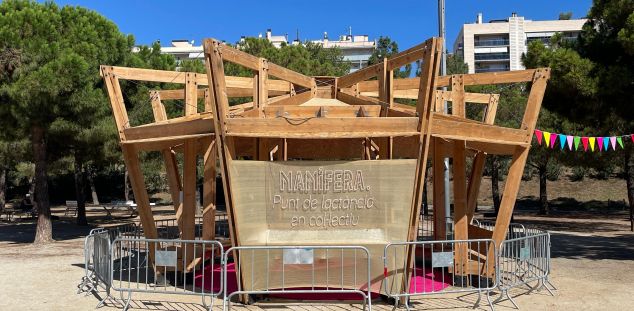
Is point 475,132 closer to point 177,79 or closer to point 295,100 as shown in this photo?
point 295,100

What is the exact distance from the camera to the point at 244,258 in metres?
8.88

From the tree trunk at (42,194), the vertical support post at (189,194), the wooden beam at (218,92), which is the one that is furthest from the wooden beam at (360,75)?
the tree trunk at (42,194)

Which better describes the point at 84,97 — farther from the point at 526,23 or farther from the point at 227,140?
the point at 526,23

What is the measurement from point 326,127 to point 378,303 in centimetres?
297

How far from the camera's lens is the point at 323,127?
8.80m

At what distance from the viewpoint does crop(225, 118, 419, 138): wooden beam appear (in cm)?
873

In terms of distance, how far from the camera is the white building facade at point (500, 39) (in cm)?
7944

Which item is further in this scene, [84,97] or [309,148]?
[84,97]

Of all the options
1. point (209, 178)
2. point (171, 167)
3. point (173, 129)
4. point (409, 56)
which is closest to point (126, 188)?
point (171, 167)

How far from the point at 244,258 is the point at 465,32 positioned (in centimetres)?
7780

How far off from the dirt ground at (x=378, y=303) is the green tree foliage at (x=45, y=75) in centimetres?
324

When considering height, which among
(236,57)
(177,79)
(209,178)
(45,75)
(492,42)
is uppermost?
(492,42)

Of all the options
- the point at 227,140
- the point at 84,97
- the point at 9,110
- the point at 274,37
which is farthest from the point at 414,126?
→ the point at 274,37

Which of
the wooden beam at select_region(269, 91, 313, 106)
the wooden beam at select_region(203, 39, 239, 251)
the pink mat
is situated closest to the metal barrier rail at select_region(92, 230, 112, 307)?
the pink mat
